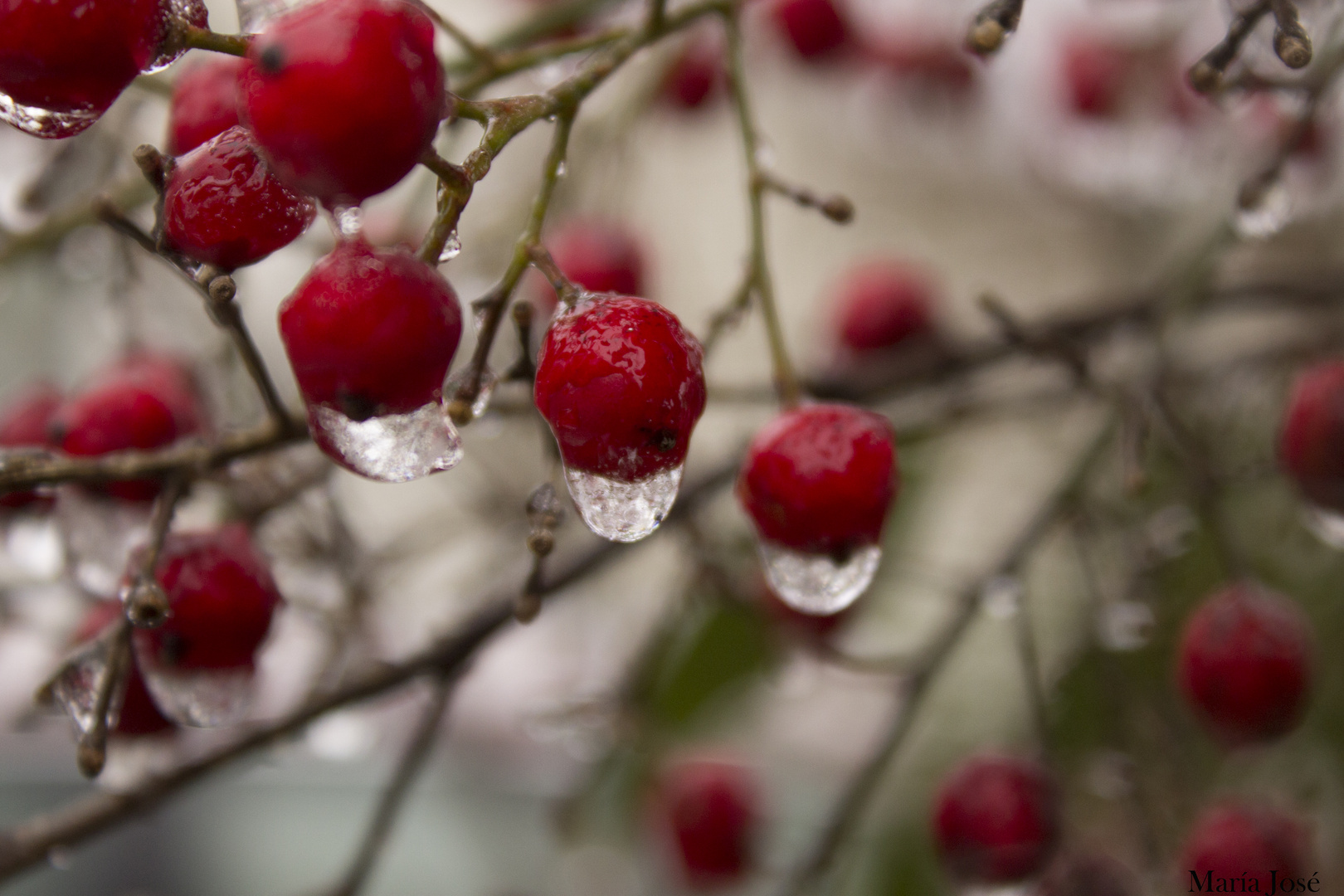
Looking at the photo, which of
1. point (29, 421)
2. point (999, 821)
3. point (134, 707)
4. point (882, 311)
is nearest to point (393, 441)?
point (134, 707)

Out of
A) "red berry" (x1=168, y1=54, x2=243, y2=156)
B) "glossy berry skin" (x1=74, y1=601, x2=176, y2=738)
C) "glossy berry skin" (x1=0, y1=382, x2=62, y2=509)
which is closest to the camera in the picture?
"red berry" (x1=168, y1=54, x2=243, y2=156)

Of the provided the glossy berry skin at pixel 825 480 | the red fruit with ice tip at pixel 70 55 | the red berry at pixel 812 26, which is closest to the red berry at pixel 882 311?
the red berry at pixel 812 26

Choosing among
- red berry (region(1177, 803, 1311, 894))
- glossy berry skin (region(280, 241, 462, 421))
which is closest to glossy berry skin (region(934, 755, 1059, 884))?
red berry (region(1177, 803, 1311, 894))

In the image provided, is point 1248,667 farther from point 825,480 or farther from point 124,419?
point 124,419

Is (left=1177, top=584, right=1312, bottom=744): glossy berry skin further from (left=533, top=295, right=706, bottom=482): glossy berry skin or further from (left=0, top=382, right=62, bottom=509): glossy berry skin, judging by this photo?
(left=0, top=382, right=62, bottom=509): glossy berry skin

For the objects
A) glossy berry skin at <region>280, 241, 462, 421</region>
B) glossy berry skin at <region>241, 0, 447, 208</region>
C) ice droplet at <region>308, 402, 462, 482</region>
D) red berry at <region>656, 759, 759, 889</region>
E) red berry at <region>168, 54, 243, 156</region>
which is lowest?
red berry at <region>656, 759, 759, 889</region>

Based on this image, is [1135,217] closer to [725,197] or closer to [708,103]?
[725,197]
